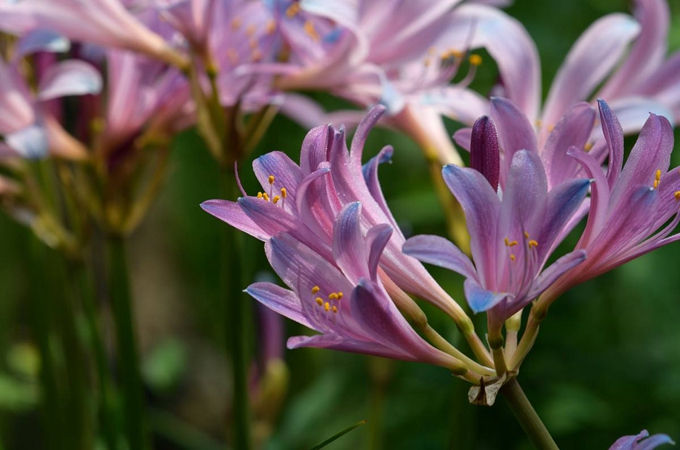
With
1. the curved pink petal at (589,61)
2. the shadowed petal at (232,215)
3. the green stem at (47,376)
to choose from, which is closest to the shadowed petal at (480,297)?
the shadowed petal at (232,215)

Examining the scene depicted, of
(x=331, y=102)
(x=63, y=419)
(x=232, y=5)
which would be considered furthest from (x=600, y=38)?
(x=331, y=102)

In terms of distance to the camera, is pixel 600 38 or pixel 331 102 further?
pixel 331 102

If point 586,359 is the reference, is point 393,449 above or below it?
below

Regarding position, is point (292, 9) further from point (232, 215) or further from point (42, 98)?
point (232, 215)

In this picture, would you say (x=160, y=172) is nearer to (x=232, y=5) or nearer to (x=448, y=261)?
(x=232, y=5)

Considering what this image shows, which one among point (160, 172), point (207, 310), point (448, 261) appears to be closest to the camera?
point (448, 261)

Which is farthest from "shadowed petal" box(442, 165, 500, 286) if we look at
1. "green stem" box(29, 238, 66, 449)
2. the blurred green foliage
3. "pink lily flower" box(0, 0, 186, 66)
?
"green stem" box(29, 238, 66, 449)

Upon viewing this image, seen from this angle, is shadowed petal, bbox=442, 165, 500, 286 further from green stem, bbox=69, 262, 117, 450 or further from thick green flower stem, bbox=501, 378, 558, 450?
green stem, bbox=69, 262, 117, 450

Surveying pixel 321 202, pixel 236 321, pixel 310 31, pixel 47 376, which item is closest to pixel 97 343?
pixel 47 376
